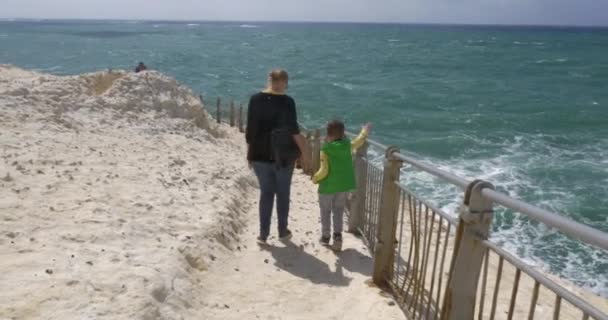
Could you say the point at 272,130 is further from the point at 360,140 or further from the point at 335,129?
the point at 360,140

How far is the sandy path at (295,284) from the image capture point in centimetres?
421

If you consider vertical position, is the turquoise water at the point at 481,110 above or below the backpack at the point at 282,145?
below

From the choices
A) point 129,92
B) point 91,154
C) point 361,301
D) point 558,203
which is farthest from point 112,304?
point 558,203

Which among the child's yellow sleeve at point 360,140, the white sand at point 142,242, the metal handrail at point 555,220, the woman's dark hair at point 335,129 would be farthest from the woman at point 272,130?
the metal handrail at point 555,220

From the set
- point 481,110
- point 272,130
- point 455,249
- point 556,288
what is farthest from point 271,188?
point 481,110

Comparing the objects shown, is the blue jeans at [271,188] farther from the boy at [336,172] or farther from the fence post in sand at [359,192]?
the fence post in sand at [359,192]

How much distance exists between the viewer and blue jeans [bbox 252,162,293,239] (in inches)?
207

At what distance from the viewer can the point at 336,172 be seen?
5.33 metres

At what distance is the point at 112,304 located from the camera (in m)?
3.58

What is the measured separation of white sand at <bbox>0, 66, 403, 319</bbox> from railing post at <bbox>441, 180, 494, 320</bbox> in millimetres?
1273

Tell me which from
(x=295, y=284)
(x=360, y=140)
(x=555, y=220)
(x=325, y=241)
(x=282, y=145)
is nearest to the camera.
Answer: (x=555, y=220)

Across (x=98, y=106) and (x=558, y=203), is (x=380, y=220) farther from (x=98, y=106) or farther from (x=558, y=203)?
(x=558, y=203)

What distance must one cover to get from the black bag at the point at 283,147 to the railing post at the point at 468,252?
251 cm

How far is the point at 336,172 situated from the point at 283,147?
0.66 m
